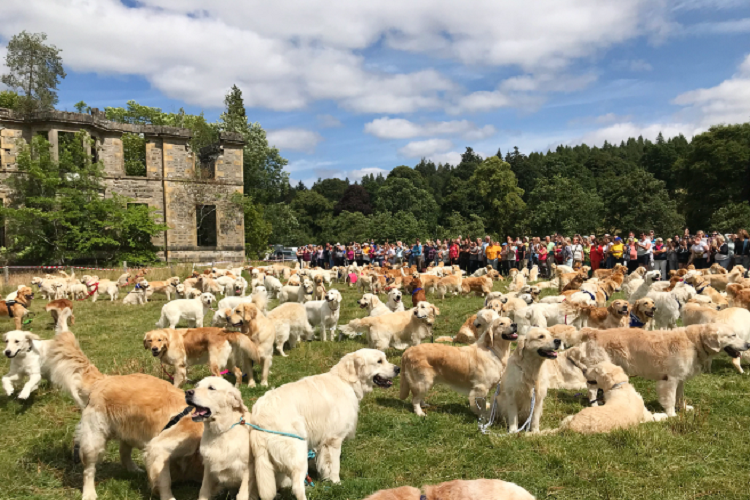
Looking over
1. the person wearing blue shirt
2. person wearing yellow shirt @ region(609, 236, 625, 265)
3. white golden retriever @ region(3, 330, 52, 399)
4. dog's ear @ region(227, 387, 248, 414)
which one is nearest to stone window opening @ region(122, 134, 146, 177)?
the person wearing blue shirt

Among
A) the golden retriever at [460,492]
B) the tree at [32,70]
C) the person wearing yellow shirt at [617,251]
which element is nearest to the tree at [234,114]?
the tree at [32,70]

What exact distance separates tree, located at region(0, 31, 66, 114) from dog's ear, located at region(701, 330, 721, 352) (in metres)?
37.7

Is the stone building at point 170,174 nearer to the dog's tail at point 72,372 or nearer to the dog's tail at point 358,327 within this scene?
the dog's tail at point 358,327

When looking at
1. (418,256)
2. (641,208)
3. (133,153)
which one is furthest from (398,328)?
(133,153)

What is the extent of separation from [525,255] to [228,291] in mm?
13052

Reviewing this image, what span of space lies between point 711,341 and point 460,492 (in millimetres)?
5382

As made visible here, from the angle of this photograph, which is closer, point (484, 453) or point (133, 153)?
point (484, 453)

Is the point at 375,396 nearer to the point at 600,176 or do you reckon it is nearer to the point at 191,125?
the point at 191,125

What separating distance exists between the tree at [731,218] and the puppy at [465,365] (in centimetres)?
3845

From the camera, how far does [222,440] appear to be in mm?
3824

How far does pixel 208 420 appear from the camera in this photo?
3.82 m

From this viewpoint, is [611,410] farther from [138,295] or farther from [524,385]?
[138,295]

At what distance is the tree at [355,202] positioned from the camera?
83.9m

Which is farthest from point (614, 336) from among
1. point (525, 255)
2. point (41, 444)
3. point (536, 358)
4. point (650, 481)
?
point (525, 255)
